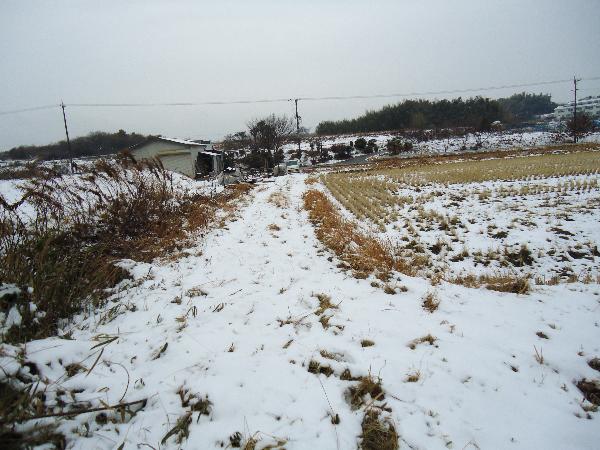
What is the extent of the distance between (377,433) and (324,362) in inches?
30.4

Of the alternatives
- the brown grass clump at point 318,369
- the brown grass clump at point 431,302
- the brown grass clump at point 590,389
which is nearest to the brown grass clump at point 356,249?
the brown grass clump at point 431,302

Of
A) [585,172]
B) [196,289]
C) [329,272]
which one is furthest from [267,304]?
[585,172]

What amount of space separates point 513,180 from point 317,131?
248 feet

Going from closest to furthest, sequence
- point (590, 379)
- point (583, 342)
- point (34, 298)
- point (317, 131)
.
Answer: point (590, 379) → point (583, 342) → point (34, 298) → point (317, 131)

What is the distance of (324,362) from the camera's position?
9.16 feet

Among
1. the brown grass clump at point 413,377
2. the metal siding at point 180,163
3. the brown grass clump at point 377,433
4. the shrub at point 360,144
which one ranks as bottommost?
the brown grass clump at point 377,433

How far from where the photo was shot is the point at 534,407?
7.38ft

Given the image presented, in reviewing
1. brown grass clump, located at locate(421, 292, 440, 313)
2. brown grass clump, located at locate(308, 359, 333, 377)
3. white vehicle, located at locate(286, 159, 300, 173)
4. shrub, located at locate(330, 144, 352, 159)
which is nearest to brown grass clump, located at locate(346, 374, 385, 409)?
brown grass clump, located at locate(308, 359, 333, 377)

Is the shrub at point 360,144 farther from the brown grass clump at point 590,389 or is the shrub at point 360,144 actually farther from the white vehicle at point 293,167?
the brown grass clump at point 590,389

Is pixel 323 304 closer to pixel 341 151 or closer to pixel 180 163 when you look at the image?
pixel 180 163

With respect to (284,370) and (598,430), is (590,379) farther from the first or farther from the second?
(284,370)

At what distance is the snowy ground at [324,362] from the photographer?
2.10 meters

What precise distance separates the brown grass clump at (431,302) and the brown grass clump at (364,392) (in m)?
1.51

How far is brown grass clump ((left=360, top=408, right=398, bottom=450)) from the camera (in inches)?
79.3
